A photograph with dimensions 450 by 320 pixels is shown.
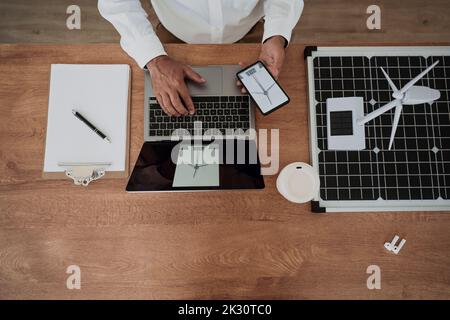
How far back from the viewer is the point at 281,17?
940mm

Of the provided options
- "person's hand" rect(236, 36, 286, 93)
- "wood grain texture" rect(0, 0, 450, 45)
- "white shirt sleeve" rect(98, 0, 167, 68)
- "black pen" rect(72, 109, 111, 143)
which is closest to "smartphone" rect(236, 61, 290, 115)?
"person's hand" rect(236, 36, 286, 93)

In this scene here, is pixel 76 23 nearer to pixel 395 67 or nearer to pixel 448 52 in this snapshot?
pixel 395 67

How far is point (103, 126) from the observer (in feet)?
2.94

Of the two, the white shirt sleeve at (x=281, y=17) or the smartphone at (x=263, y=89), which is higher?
the white shirt sleeve at (x=281, y=17)

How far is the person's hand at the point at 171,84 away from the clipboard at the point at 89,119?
0.08 meters

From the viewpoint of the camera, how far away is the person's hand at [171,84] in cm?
87

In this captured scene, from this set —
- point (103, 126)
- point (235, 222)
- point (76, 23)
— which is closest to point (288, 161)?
point (235, 222)

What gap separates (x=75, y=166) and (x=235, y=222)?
0.42 metres

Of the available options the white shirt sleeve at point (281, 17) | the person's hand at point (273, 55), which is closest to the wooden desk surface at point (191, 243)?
the person's hand at point (273, 55)

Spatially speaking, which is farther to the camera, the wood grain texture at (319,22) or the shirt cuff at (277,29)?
the wood grain texture at (319,22)

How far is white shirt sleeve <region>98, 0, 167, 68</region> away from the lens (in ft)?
2.90

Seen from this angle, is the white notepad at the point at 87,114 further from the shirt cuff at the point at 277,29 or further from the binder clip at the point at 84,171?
the shirt cuff at the point at 277,29

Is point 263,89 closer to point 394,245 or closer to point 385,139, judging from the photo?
point 385,139
